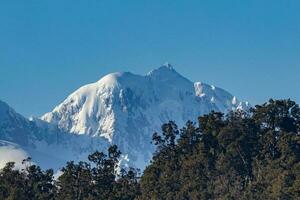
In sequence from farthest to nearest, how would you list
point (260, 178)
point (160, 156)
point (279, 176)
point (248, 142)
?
point (160, 156) → point (248, 142) → point (260, 178) → point (279, 176)

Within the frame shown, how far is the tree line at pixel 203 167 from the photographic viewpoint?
13575 cm

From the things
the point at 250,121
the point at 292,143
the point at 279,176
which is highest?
the point at 250,121

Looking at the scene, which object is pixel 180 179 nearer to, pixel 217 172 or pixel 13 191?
pixel 217 172

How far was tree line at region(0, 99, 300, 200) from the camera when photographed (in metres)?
136

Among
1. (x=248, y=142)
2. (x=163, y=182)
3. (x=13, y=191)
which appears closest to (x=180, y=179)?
(x=163, y=182)

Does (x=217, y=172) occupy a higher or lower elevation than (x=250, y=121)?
lower

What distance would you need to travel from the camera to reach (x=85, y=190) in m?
148

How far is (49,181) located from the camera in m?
158

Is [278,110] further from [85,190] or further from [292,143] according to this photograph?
[85,190]

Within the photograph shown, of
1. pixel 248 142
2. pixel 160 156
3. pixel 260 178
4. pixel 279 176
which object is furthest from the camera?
pixel 160 156

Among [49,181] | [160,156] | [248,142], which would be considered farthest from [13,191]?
[248,142]

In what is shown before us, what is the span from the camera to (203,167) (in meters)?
142

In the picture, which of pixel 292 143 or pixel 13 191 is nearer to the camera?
pixel 292 143

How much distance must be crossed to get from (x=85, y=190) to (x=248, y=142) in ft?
91.0
